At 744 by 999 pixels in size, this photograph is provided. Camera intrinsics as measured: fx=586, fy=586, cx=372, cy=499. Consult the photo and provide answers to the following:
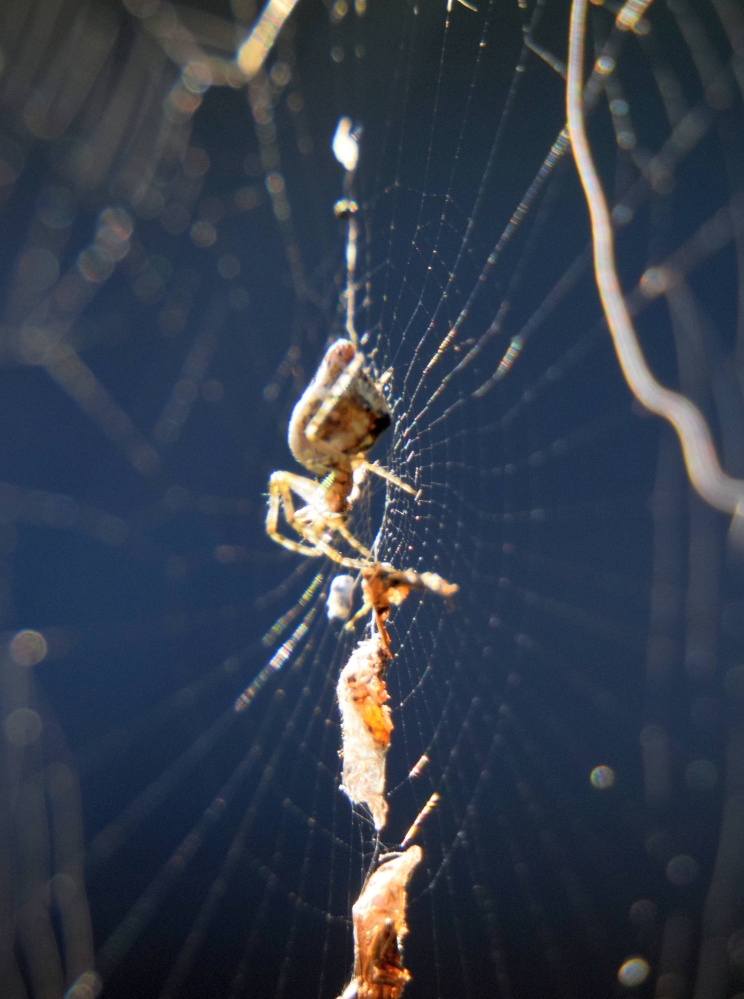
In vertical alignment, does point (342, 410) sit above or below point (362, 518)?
above

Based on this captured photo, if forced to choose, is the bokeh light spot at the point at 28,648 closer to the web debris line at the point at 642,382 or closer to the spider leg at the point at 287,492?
the spider leg at the point at 287,492

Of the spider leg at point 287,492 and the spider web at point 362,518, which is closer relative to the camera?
the spider leg at point 287,492

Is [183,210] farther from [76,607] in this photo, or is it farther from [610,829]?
[610,829]

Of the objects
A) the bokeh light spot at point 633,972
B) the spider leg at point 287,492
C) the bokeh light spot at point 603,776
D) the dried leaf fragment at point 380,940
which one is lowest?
the bokeh light spot at point 633,972

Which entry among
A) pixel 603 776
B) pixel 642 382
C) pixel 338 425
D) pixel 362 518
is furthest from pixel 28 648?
pixel 642 382

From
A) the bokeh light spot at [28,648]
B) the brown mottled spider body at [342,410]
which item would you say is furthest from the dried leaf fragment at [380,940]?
the bokeh light spot at [28,648]

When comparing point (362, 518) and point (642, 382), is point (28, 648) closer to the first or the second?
point (362, 518)

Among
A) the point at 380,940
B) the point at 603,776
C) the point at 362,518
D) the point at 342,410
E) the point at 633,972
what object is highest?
the point at 342,410

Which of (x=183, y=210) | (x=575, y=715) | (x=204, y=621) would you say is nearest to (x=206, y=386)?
(x=183, y=210)
